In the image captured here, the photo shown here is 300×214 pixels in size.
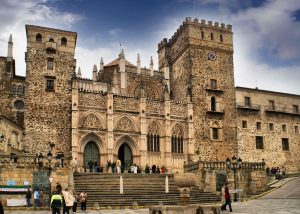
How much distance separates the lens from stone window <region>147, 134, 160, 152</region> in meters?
44.5

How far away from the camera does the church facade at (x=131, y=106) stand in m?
41.5

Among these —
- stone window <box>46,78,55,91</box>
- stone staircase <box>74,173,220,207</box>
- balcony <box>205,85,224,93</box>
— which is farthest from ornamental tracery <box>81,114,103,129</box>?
balcony <box>205,85,224,93</box>

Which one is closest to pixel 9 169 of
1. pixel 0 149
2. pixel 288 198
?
pixel 0 149

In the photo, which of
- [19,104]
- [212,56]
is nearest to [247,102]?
[212,56]

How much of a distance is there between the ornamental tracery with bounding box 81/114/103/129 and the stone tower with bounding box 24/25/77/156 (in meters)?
1.51

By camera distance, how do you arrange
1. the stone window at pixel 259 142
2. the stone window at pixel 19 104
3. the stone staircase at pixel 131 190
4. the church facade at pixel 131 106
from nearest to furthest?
the stone staircase at pixel 131 190 → the church facade at pixel 131 106 → the stone window at pixel 19 104 → the stone window at pixel 259 142

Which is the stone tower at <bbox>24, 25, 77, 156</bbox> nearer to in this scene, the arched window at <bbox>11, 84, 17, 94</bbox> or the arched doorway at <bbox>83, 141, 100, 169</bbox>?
the arched doorway at <bbox>83, 141, 100, 169</bbox>

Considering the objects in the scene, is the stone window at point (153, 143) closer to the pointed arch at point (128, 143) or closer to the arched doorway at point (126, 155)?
the pointed arch at point (128, 143)

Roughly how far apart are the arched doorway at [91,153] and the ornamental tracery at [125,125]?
2877 millimetres

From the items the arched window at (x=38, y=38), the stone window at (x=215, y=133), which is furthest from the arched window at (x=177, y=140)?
the arched window at (x=38, y=38)

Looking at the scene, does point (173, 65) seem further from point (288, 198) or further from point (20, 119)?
point (288, 198)

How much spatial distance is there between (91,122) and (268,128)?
72.1 feet

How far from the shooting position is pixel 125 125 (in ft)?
144

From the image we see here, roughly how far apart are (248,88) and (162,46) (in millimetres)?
12180
